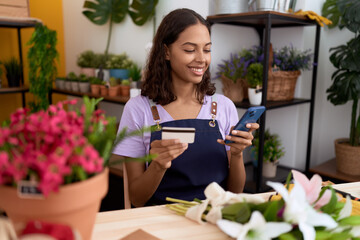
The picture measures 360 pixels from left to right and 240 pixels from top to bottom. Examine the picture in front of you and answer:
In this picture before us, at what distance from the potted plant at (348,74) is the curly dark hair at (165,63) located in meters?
1.29

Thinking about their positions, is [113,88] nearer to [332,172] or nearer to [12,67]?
[12,67]

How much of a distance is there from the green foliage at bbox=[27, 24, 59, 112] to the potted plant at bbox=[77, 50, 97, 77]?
298 mm

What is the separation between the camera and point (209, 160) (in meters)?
1.39

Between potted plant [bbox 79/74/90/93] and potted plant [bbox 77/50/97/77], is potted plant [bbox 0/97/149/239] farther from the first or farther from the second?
potted plant [bbox 77/50/97/77]

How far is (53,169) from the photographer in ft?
1.58

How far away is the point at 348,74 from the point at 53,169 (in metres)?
2.39

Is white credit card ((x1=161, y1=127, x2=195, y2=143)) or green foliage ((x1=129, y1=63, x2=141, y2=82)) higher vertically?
green foliage ((x1=129, y1=63, x2=141, y2=82))

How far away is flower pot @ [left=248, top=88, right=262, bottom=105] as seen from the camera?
220 cm

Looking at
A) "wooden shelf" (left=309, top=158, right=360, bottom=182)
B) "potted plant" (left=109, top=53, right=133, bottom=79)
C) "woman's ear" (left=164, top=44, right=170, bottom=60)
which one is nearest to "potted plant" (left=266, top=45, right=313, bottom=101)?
"wooden shelf" (left=309, top=158, right=360, bottom=182)

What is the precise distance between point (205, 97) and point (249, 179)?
1430 millimetres

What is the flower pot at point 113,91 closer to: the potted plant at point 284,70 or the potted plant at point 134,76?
the potted plant at point 134,76

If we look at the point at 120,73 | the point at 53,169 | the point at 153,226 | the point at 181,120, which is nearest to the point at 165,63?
the point at 181,120

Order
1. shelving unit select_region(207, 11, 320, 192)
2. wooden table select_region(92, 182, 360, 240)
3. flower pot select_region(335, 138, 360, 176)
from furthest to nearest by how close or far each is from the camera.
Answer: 1. flower pot select_region(335, 138, 360, 176)
2. shelving unit select_region(207, 11, 320, 192)
3. wooden table select_region(92, 182, 360, 240)

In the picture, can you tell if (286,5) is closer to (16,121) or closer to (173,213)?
(173,213)
